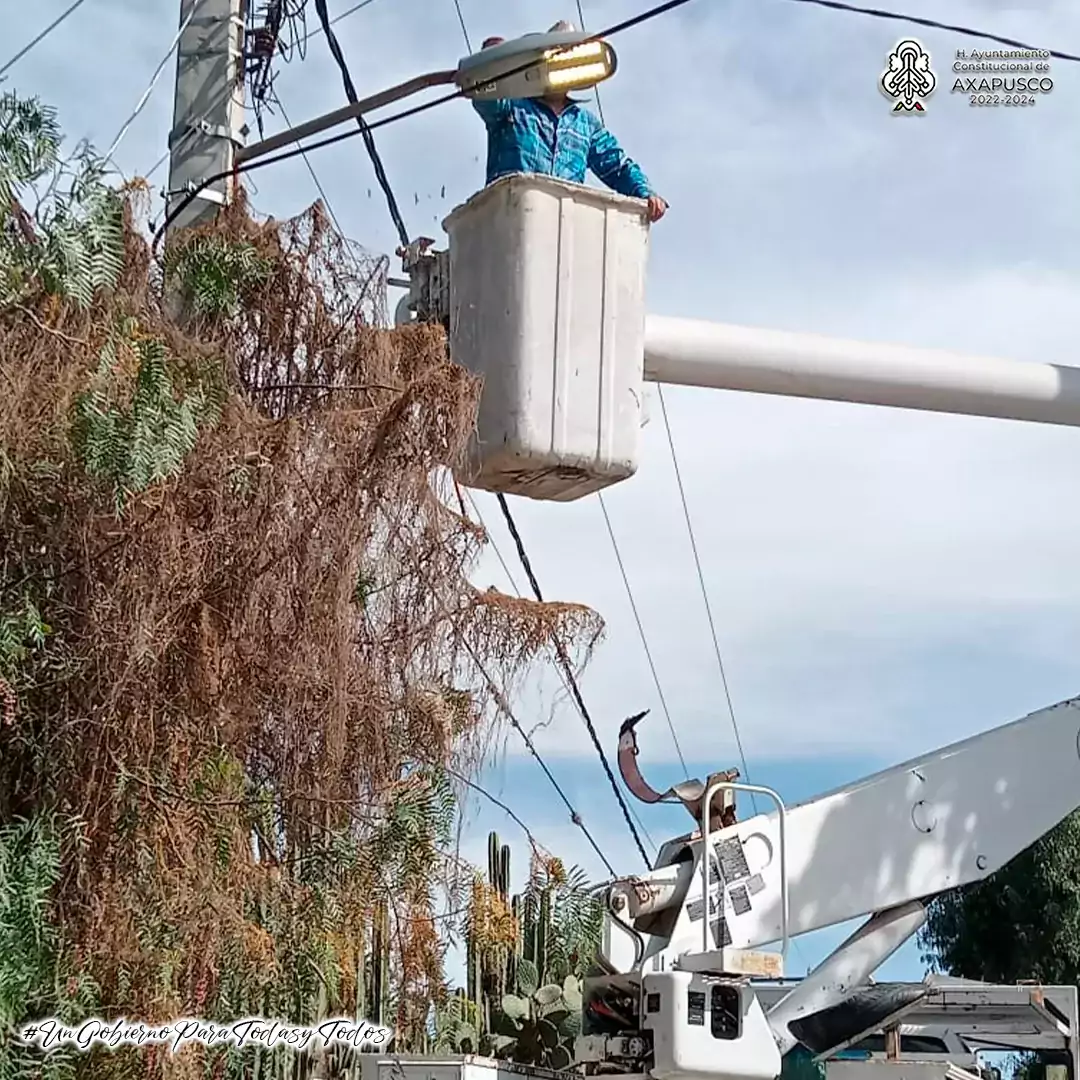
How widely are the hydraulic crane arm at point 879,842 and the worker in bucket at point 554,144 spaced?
2.97 metres

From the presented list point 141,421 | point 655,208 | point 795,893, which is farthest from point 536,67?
point 795,893

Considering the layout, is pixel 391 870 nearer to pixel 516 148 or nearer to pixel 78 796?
pixel 78 796

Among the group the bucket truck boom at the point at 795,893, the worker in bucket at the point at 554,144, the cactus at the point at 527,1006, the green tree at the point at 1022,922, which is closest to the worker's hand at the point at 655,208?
the worker in bucket at the point at 554,144

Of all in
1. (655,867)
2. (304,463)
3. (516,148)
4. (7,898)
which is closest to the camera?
(7,898)

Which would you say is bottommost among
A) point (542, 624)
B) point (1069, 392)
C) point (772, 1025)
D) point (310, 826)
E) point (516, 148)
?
point (772, 1025)

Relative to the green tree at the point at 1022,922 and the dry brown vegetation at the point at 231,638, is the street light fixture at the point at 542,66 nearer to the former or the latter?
the dry brown vegetation at the point at 231,638

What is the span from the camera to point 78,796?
21.5 ft

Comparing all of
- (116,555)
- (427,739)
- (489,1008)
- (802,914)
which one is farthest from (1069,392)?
(489,1008)

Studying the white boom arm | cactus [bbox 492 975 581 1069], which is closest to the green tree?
cactus [bbox 492 975 581 1069]

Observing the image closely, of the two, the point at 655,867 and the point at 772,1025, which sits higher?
the point at 655,867

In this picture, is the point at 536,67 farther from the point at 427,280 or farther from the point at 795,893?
the point at 795,893

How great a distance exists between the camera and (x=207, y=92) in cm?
881

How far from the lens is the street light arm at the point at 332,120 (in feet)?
28.3

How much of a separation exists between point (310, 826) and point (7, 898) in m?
1.22
